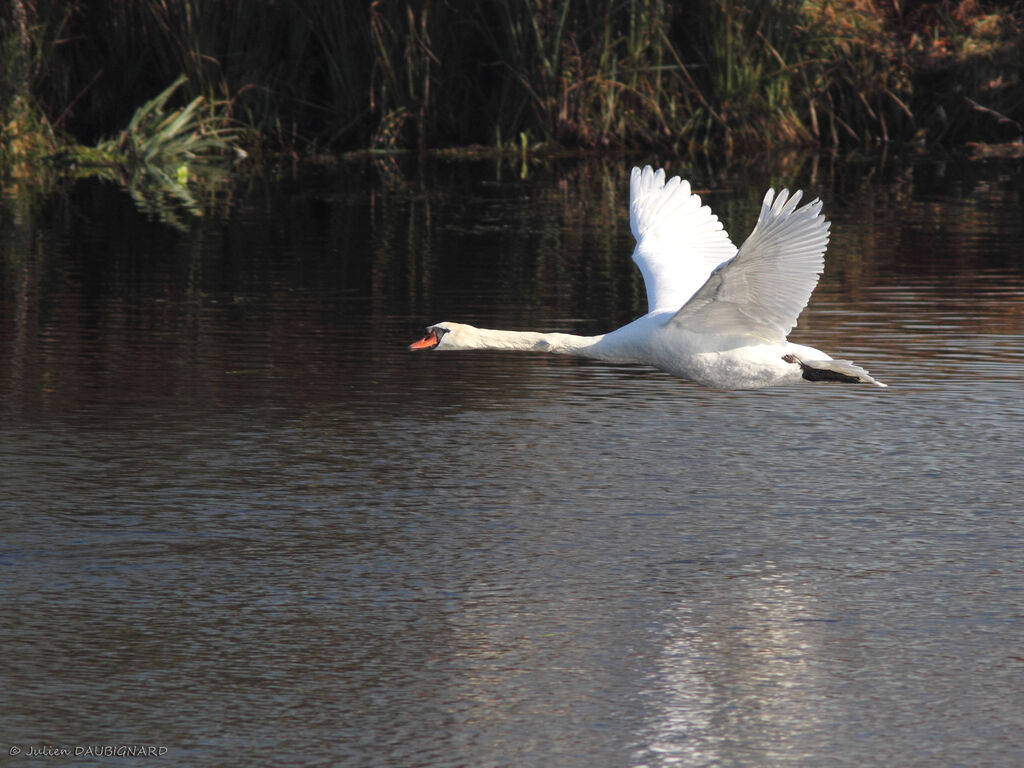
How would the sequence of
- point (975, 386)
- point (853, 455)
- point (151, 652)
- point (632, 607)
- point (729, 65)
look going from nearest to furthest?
point (151, 652) → point (632, 607) → point (853, 455) → point (975, 386) → point (729, 65)

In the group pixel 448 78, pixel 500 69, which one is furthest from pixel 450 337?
pixel 500 69

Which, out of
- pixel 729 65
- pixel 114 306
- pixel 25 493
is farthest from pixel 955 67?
pixel 25 493

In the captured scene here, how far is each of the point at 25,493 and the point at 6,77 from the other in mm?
12374

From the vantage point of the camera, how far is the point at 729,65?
65.8 ft

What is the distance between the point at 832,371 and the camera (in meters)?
6.92

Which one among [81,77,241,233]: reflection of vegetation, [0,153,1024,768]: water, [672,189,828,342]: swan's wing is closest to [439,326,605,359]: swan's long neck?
[672,189,828,342]: swan's wing

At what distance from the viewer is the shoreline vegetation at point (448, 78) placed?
19.9m

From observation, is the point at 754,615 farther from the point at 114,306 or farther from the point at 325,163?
the point at 325,163

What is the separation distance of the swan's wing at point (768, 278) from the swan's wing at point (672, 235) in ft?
3.10

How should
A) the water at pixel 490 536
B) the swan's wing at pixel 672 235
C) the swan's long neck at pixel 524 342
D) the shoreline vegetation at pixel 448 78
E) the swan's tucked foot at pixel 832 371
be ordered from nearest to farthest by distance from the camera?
the water at pixel 490 536 < the swan's tucked foot at pixel 832 371 < the swan's long neck at pixel 524 342 < the swan's wing at pixel 672 235 < the shoreline vegetation at pixel 448 78

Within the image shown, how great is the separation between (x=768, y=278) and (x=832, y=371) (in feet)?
1.51

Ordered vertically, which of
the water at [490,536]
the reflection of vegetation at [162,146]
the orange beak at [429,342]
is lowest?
the water at [490,536]

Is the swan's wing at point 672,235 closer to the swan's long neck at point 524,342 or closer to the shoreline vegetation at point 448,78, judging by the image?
the swan's long neck at point 524,342

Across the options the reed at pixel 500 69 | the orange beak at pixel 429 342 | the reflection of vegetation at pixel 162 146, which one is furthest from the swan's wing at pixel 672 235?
the reflection of vegetation at pixel 162 146
